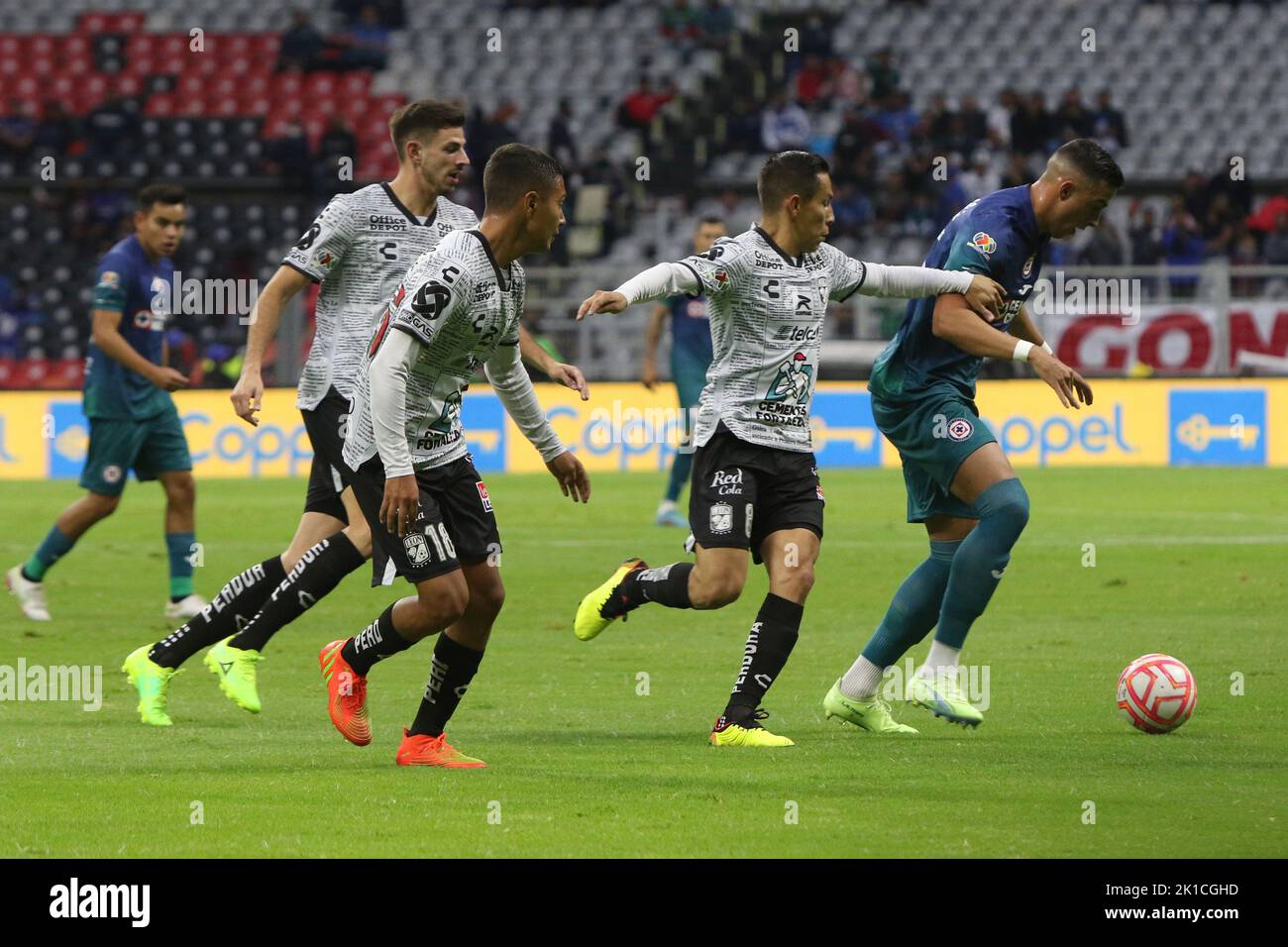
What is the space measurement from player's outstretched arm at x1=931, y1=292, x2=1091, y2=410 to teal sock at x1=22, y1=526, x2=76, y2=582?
561cm

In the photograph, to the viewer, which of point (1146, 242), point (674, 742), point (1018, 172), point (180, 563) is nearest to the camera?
point (674, 742)

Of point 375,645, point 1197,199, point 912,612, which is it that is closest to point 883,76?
point 1197,199

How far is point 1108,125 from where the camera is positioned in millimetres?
28969

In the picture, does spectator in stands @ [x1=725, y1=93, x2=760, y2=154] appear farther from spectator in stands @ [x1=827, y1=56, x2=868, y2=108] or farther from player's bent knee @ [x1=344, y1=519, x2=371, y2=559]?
player's bent knee @ [x1=344, y1=519, x2=371, y2=559]

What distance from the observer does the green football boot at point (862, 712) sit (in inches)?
288

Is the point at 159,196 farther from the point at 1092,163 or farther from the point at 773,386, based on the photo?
the point at 1092,163

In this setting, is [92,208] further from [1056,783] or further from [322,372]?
[1056,783]

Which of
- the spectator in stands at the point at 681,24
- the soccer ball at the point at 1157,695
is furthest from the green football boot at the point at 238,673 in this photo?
the spectator in stands at the point at 681,24

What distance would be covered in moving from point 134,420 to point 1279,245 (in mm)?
18271

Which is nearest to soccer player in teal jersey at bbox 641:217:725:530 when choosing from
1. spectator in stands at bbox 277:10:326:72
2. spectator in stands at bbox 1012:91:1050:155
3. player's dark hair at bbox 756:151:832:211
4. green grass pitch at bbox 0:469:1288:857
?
green grass pitch at bbox 0:469:1288:857

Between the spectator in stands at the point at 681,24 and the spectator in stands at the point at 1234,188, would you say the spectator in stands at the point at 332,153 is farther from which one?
the spectator in stands at the point at 1234,188

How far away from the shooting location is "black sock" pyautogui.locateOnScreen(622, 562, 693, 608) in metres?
7.33

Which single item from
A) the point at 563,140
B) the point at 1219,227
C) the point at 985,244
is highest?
the point at 563,140

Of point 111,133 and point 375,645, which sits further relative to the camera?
point 111,133
